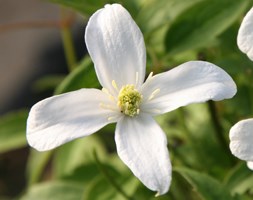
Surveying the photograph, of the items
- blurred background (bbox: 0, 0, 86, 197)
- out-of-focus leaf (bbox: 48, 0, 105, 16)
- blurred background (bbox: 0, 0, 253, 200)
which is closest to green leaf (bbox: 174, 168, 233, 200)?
blurred background (bbox: 0, 0, 253, 200)

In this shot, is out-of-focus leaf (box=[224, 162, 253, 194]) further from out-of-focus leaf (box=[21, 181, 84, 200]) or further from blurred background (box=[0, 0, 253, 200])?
out-of-focus leaf (box=[21, 181, 84, 200])

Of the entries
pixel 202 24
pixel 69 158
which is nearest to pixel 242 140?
pixel 202 24

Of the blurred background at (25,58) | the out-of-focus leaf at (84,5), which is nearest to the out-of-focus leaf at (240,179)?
the out-of-focus leaf at (84,5)

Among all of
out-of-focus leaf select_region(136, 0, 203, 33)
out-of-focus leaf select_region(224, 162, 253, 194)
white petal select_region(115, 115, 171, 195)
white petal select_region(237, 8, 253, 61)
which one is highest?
white petal select_region(237, 8, 253, 61)

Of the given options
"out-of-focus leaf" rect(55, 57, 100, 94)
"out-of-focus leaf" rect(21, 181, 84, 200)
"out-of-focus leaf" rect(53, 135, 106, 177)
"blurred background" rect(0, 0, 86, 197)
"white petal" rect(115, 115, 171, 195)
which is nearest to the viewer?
"white petal" rect(115, 115, 171, 195)

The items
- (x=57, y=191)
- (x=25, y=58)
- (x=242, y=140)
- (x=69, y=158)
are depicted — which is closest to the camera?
(x=242, y=140)

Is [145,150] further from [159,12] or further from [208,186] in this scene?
[159,12]

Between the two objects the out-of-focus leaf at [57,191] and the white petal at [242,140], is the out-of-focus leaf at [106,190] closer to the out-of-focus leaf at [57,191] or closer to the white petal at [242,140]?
the out-of-focus leaf at [57,191]
